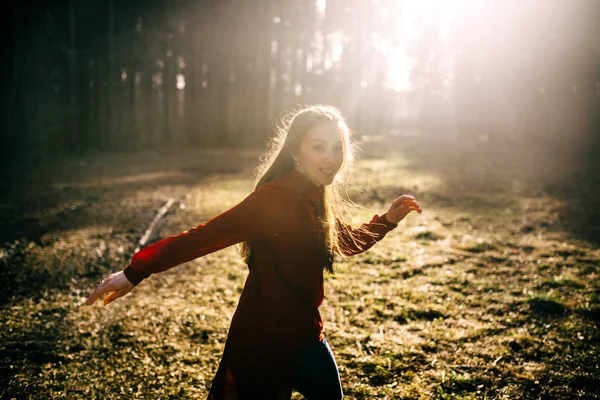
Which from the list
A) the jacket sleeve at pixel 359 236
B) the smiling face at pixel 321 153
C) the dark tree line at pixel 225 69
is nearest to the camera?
the smiling face at pixel 321 153

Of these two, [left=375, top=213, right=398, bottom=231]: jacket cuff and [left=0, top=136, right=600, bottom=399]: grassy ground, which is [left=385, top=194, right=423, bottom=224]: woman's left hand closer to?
[left=375, top=213, right=398, bottom=231]: jacket cuff

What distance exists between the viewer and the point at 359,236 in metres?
2.67

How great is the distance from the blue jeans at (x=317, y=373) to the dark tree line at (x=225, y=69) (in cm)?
1738

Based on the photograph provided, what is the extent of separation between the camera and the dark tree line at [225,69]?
18812mm

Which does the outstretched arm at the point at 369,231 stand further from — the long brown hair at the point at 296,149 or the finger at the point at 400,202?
the long brown hair at the point at 296,149

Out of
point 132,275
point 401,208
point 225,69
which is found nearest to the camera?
point 132,275

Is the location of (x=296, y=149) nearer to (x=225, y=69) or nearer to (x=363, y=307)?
(x=363, y=307)

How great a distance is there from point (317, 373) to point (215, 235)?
82 centimetres

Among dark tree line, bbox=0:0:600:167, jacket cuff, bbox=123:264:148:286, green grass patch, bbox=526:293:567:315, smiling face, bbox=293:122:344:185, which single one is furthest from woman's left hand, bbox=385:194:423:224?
dark tree line, bbox=0:0:600:167

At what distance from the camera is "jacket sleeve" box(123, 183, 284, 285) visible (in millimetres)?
1875

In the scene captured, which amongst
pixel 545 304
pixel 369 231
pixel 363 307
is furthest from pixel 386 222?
pixel 545 304

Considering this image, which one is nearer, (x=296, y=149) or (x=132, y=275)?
(x=132, y=275)

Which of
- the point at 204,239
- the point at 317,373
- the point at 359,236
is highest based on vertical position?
the point at 204,239

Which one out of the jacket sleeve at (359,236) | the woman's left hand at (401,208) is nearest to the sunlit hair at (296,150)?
the jacket sleeve at (359,236)
